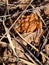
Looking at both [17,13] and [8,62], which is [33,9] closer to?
[17,13]

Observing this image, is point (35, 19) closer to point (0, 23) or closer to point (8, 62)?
point (0, 23)

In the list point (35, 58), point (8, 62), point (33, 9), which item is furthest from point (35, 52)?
point (33, 9)

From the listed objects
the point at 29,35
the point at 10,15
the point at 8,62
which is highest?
the point at 10,15

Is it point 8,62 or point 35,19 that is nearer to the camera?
point 8,62

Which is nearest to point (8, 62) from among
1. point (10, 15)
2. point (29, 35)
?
point (29, 35)

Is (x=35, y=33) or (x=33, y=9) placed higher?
(x=33, y=9)

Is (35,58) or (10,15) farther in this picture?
(10,15)

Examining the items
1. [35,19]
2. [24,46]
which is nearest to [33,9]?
[35,19]

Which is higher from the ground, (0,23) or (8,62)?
(0,23)
